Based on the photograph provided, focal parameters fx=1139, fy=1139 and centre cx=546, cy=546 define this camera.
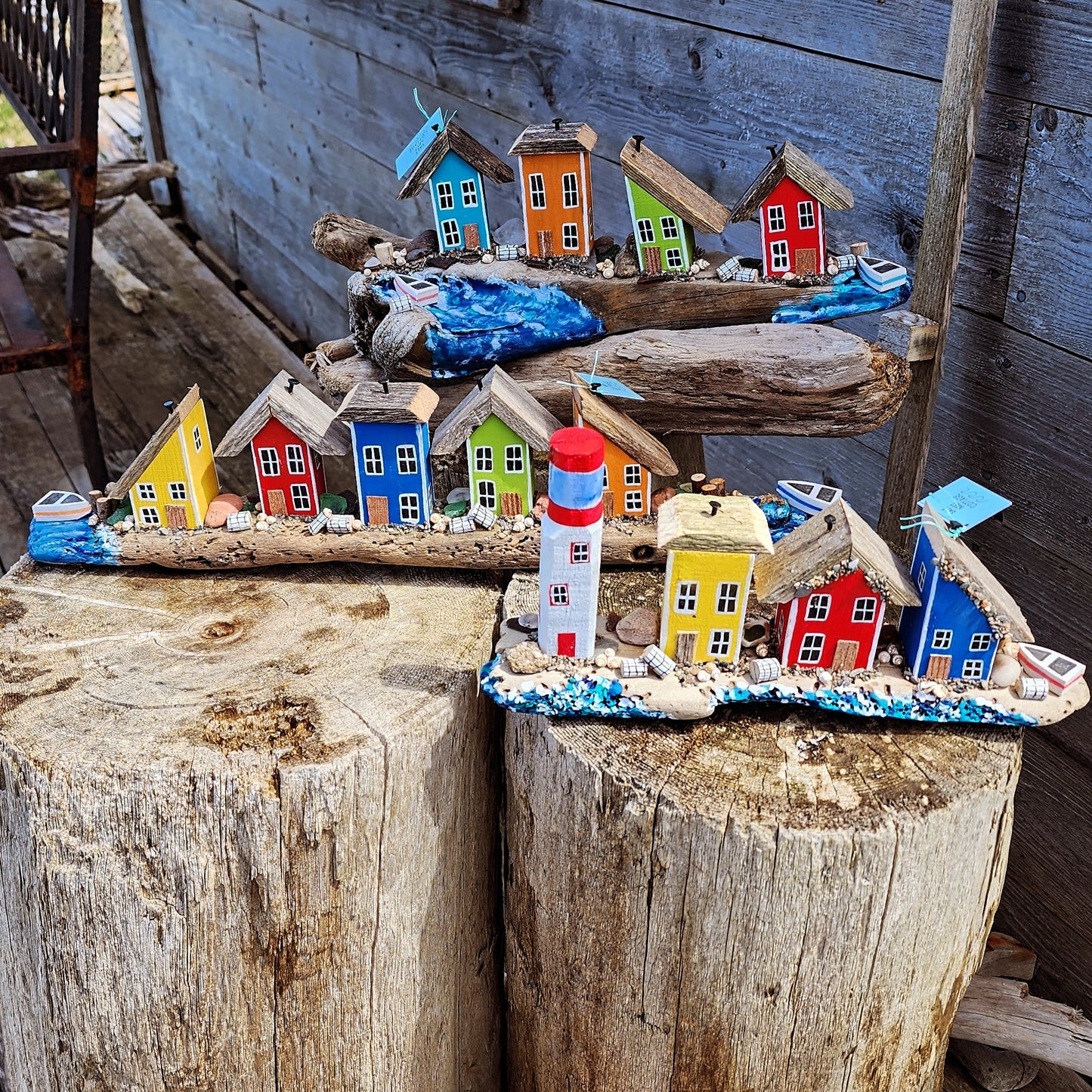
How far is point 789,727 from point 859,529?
0.34 metres

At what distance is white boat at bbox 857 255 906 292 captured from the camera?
→ 2.14 m

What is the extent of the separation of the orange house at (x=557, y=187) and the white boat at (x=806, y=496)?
2.15 ft

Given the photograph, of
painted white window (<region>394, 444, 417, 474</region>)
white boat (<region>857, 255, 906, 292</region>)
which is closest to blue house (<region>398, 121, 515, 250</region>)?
painted white window (<region>394, 444, 417, 474</region>)

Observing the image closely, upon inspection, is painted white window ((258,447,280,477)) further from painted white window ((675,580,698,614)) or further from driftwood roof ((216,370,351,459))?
painted white window ((675,580,698,614))

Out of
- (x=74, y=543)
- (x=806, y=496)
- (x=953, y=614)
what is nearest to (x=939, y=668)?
(x=953, y=614)

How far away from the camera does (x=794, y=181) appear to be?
2.08m

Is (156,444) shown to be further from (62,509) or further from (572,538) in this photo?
(572,538)

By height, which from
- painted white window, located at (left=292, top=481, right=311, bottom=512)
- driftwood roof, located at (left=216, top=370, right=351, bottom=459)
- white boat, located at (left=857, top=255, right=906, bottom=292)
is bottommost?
painted white window, located at (left=292, top=481, right=311, bottom=512)

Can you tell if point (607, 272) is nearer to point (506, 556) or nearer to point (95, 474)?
point (506, 556)

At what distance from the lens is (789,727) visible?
1.79 meters

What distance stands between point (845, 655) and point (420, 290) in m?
1.08

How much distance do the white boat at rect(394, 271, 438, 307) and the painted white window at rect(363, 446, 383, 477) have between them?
1.11ft

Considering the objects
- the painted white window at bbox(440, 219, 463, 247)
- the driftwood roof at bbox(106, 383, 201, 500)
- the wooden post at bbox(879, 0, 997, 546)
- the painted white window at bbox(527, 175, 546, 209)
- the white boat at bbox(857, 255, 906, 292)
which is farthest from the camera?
the painted white window at bbox(440, 219, 463, 247)

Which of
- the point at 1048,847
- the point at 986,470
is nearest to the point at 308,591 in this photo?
the point at 986,470
